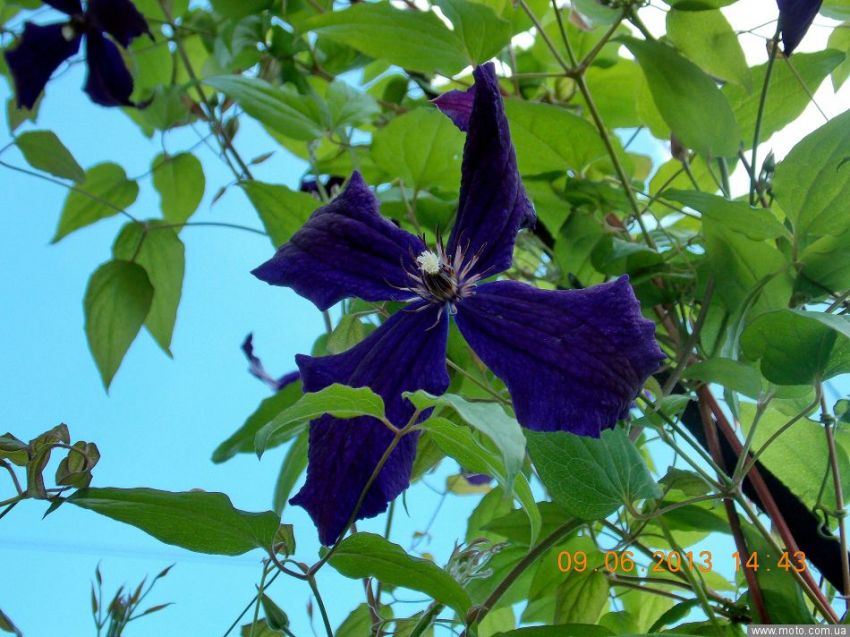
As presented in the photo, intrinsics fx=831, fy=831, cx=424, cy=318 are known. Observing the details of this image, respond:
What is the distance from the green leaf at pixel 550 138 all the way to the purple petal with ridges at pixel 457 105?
0.43ft

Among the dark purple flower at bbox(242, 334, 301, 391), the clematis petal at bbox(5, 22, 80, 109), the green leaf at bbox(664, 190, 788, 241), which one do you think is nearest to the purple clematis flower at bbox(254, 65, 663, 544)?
the green leaf at bbox(664, 190, 788, 241)

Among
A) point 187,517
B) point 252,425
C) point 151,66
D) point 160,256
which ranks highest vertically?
point 151,66

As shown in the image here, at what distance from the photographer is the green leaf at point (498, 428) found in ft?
0.91

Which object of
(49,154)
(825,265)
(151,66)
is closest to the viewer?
(825,265)

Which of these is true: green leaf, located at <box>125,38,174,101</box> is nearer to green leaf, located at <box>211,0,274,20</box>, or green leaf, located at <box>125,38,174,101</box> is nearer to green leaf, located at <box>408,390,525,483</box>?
green leaf, located at <box>211,0,274,20</box>

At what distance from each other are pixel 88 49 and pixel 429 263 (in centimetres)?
62

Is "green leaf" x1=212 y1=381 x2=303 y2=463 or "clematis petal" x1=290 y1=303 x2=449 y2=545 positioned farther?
"green leaf" x1=212 y1=381 x2=303 y2=463

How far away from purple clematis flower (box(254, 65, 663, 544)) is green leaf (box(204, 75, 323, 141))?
0.62 feet

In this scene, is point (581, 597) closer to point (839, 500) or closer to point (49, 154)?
point (839, 500)

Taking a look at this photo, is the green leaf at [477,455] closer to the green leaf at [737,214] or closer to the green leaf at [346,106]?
the green leaf at [737,214]

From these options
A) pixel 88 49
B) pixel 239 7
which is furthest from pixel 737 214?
pixel 88 49

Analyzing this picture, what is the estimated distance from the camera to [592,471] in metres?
0.47

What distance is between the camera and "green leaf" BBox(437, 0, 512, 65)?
0.54m

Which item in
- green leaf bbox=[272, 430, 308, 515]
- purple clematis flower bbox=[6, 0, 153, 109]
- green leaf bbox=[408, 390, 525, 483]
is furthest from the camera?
purple clematis flower bbox=[6, 0, 153, 109]
